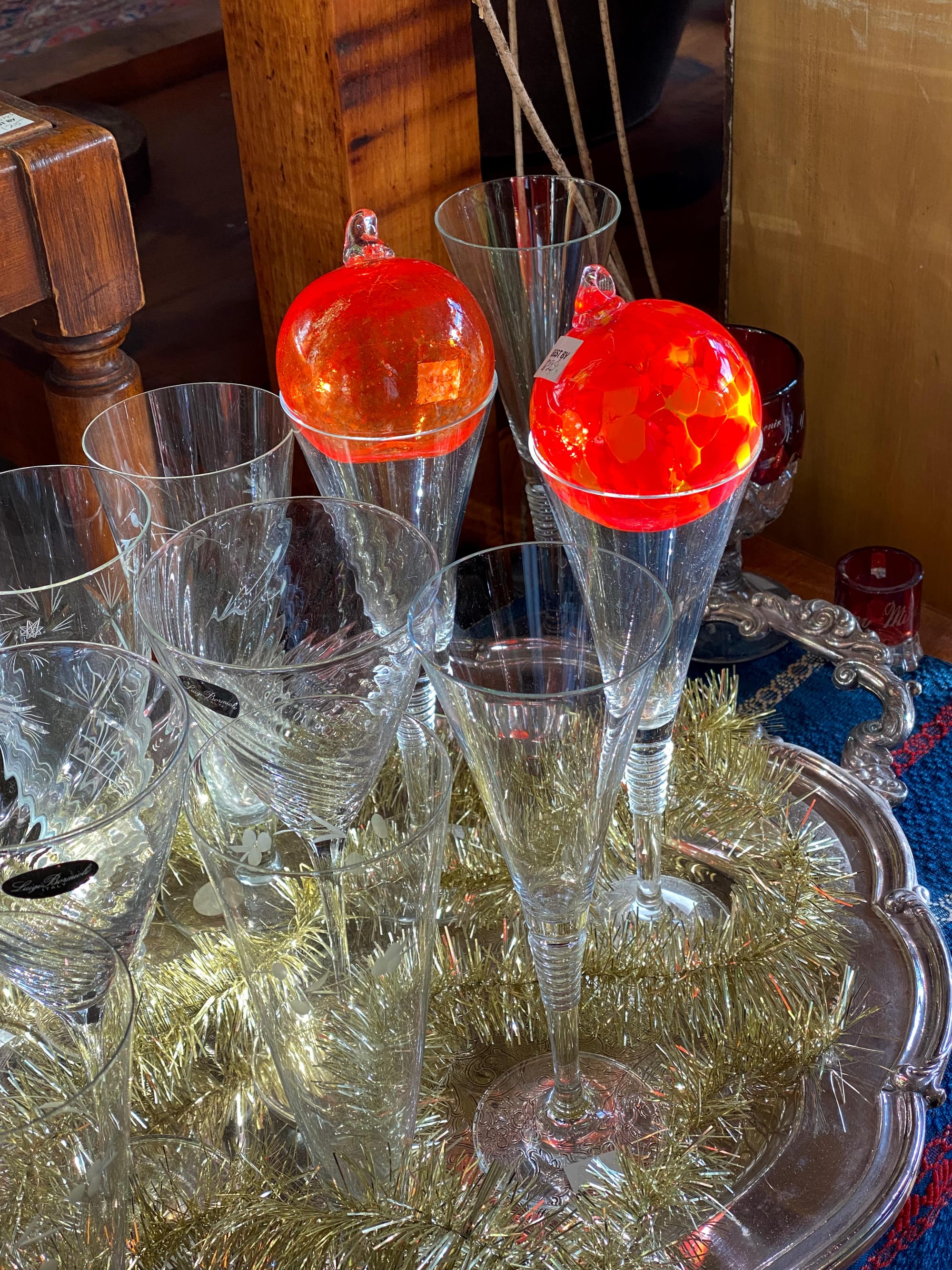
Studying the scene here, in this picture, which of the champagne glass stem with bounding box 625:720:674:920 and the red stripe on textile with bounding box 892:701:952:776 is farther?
the red stripe on textile with bounding box 892:701:952:776

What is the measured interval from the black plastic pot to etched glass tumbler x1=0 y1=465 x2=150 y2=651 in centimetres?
45

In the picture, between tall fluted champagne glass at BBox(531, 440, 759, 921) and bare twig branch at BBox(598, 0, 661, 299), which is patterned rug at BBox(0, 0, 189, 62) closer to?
bare twig branch at BBox(598, 0, 661, 299)

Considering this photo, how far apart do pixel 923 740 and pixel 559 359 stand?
1.29 ft

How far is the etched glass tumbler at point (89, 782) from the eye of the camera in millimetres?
377

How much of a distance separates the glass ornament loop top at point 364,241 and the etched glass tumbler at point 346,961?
0.23 metres

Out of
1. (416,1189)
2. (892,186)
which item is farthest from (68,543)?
(892,186)

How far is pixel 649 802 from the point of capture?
0.56 meters

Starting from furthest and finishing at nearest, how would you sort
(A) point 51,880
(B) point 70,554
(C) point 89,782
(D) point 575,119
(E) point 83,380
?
(D) point 575,119 < (E) point 83,380 < (B) point 70,554 < (C) point 89,782 < (A) point 51,880

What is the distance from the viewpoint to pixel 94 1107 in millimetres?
320

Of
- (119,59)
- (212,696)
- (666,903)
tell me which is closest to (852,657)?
(666,903)

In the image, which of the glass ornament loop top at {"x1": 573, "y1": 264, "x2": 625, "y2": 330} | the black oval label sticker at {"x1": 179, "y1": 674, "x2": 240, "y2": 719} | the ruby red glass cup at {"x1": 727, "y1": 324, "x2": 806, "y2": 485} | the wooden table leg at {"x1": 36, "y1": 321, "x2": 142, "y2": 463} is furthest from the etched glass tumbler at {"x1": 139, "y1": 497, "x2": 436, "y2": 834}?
the ruby red glass cup at {"x1": 727, "y1": 324, "x2": 806, "y2": 485}

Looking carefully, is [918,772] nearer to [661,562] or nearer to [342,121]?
[661,562]

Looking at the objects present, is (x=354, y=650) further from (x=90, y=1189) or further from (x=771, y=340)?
(x=771, y=340)

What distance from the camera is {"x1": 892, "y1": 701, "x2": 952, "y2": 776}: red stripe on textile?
76 centimetres
